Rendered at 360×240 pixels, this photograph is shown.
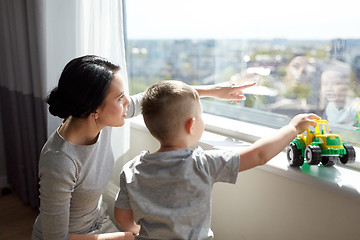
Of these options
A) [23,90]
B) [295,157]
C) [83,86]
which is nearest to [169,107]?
[83,86]

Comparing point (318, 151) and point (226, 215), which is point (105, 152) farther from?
point (318, 151)

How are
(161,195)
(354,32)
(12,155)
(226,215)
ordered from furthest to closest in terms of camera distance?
(12,155), (226,215), (354,32), (161,195)

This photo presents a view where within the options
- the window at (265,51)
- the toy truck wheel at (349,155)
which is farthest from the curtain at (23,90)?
the toy truck wheel at (349,155)

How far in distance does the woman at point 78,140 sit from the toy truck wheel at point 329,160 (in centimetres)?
40

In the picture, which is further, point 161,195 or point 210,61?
point 210,61

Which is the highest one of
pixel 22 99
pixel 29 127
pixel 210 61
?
pixel 210 61

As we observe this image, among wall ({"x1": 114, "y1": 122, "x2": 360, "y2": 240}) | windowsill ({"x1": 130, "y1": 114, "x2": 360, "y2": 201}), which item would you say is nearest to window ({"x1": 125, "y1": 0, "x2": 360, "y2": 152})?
windowsill ({"x1": 130, "y1": 114, "x2": 360, "y2": 201})

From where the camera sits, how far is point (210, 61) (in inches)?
68.9

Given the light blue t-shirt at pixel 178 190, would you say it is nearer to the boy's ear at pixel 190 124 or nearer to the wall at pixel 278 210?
the boy's ear at pixel 190 124

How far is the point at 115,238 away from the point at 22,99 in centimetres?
126

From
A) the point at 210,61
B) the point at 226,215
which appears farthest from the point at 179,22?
the point at 226,215

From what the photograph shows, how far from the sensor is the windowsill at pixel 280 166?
1.07 metres

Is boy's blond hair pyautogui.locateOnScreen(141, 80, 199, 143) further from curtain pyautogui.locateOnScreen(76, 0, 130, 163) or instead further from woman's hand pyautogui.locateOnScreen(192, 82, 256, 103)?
curtain pyautogui.locateOnScreen(76, 0, 130, 163)

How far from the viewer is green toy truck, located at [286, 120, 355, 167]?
1104 millimetres
